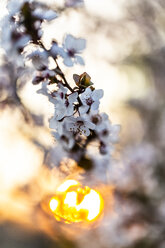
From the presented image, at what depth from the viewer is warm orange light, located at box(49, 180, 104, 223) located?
1.32m

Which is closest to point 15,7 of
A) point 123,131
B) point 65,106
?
point 65,106

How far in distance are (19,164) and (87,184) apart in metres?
0.86

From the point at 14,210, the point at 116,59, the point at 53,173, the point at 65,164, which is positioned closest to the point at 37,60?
the point at 65,164

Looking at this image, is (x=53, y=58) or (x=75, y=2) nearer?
(x=53, y=58)

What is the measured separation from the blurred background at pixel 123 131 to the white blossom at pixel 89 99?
702mm

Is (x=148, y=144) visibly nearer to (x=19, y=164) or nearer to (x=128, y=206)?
(x=128, y=206)

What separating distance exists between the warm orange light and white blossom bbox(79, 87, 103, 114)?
568mm

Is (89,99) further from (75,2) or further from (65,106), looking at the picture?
(75,2)

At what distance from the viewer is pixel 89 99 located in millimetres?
750

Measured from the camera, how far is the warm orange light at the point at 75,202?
4.32 ft

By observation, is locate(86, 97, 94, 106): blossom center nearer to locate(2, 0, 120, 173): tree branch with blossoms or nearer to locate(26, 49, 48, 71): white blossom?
locate(2, 0, 120, 173): tree branch with blossoms

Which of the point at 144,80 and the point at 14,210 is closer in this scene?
the point at 144,80

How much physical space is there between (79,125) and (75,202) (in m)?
0.57

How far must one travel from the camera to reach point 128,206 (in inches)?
72.6
